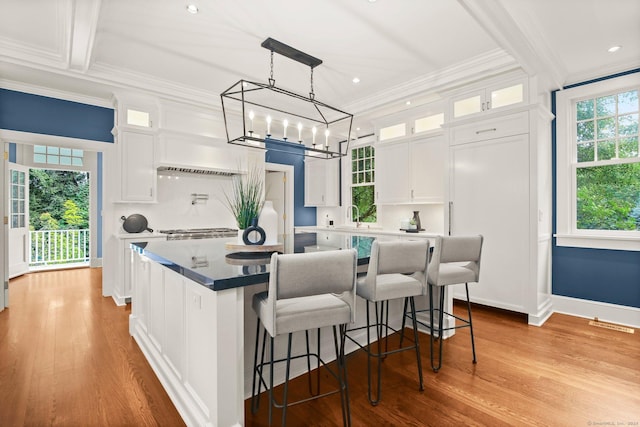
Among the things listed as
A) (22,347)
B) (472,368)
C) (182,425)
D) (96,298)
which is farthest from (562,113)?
(96,298)

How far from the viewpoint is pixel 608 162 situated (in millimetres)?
3518

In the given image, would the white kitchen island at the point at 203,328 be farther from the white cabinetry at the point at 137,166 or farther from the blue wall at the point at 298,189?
the blue wall at the point at 298,189

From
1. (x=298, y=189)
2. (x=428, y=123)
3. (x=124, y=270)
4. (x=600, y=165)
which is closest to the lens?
(x=600, y=165)

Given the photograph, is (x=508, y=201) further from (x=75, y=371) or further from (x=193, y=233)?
(x=75, y=371)

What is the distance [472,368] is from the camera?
236 cm

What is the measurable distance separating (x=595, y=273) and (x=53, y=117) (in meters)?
6.56

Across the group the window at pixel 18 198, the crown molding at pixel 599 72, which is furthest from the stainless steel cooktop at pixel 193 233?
the crown molding at pixel 599 72

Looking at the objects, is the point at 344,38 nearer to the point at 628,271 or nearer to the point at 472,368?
A: the point at 472,368

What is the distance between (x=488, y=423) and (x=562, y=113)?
3.58 meters

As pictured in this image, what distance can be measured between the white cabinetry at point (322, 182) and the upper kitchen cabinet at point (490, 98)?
2576 mm

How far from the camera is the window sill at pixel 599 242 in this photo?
10.9ft

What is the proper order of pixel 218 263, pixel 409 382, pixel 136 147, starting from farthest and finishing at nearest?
1. pixel 136 147
2. pixel 409 382
3. pixel 218 263

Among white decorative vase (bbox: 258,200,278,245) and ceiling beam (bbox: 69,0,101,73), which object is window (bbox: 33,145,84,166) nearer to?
ceiling beam (bbox: 69,0,101,73)

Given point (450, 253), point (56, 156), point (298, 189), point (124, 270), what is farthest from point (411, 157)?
point (56, 156)
